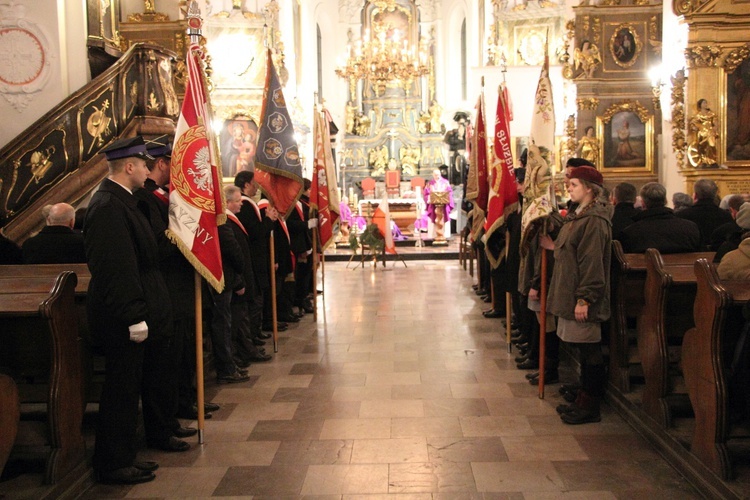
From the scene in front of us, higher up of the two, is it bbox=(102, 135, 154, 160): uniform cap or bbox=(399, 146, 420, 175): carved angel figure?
bbox=(399, 146, 420, 175): carved angel figure

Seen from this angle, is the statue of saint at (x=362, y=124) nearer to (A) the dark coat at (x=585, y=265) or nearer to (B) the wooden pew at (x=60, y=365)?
(A) the dark coat at (x=585, y=265)

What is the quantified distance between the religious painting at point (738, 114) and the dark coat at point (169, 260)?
370 inches

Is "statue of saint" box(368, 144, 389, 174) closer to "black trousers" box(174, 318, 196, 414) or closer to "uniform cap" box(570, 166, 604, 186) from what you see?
"black trousers" box(174, 318, 196, 414)

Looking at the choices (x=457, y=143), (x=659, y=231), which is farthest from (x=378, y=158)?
(x=659, y=231)

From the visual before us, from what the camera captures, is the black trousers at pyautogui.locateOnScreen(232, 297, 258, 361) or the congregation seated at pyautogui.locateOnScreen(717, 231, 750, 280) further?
the black trousers at pyautogui.locateOnScreen(232, 297, 258, 361)

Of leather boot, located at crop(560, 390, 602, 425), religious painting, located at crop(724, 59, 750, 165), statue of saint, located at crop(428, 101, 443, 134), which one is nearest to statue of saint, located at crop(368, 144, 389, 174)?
statue of saint, located at crop(428, 101, 443, 134)

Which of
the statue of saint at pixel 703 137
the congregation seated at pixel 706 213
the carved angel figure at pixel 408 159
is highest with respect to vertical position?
the carved angel figure at pixel 408 159

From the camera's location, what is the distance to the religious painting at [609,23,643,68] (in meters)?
15.6

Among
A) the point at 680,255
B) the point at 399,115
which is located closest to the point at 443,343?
the point at 680,255

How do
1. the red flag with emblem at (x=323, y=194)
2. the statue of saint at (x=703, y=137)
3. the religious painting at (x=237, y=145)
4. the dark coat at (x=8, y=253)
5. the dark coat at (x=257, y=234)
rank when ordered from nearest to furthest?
the dark coat at (x=8, y=253)
the dark coat at (x=257, y=234)
the red flag with emblem at (x=323, y=194)
the statue of saint at (x=703, y=137)
the religious painting at (x=237, y=145)

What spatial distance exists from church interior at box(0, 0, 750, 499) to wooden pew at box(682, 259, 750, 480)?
0.03 meters

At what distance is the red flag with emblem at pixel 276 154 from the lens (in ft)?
25.3

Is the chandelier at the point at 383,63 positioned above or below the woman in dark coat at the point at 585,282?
above

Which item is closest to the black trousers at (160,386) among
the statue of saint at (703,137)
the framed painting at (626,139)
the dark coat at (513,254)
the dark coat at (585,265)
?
the dark coat at (585,265)
